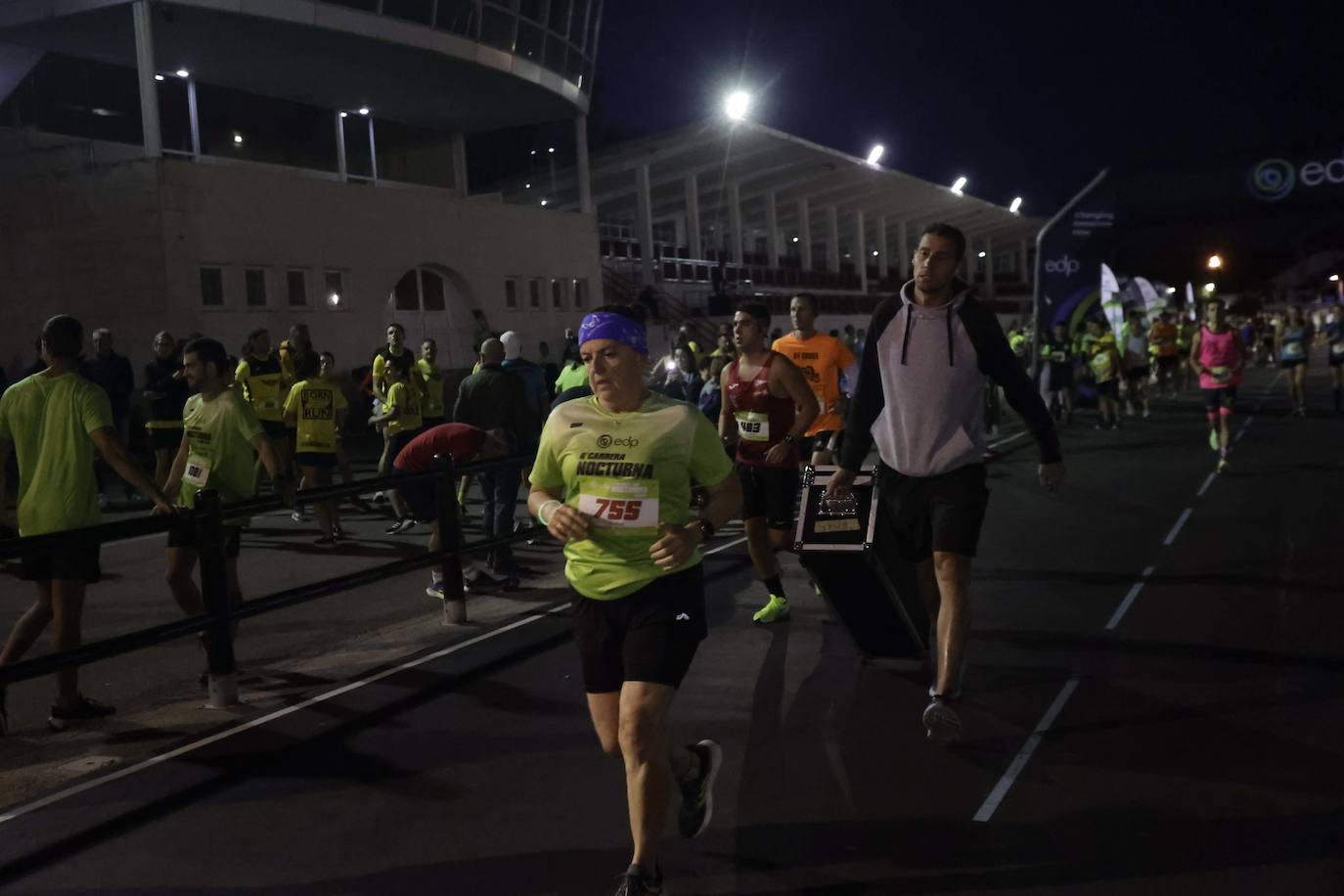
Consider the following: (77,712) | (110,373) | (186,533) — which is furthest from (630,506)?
(110,373)

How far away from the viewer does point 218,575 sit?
20.7 feet

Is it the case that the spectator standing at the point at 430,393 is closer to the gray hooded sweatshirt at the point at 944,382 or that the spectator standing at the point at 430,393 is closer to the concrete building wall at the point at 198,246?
the gray hooded sweatshirt at the point at 944,382

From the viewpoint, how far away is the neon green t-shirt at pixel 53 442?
6.29 meters

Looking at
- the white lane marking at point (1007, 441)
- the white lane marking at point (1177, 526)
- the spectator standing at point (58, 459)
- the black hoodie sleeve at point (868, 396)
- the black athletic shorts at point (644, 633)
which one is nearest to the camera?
the black athletic shorts at point (644, 633)

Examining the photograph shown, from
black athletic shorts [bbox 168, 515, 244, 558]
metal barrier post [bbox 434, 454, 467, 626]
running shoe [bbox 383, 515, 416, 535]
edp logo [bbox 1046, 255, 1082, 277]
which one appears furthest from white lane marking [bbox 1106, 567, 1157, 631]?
edp logo [bbox 1046, 255, 1082, 277]

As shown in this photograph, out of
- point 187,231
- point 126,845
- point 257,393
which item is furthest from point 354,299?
point 126,845

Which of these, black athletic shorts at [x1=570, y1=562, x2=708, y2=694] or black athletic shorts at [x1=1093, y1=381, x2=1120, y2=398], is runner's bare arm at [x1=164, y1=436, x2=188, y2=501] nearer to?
black athletic shorts at [x1=570, y1=562, x2=708, y2=694]

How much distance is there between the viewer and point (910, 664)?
22.0 ft

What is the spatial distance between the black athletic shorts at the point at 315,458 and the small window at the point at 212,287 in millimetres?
12344

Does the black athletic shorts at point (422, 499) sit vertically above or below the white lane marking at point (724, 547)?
above

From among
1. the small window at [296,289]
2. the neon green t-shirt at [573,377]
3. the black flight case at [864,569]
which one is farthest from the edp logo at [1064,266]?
the black flight case at [864,569]

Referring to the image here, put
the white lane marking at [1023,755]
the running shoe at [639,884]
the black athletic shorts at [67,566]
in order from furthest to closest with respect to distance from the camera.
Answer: the black athletic shorts at [67,566], the white lane marking at [1023,755], the running shoe at [639,884]

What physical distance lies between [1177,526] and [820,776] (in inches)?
274

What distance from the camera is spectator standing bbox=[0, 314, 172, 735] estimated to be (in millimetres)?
6266
